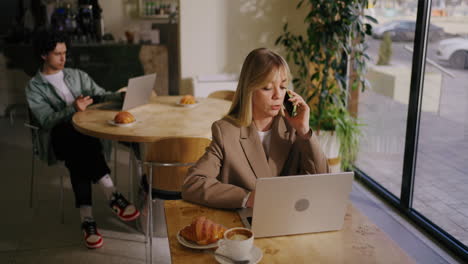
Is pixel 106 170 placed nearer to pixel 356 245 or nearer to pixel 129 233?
pixel 129 233

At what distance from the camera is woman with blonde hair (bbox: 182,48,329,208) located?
1767 mm

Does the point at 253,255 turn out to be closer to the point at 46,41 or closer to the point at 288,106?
the point at 288,106

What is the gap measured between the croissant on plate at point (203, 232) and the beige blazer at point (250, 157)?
331mm

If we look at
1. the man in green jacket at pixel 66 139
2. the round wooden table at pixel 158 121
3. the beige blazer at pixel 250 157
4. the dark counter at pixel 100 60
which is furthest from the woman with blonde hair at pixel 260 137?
the dark counter at pixel 100 60

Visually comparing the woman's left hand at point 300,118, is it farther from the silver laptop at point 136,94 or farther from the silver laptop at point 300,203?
the silver laptop at point 136,94

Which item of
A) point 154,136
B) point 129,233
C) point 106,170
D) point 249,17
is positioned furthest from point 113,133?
point 249,17

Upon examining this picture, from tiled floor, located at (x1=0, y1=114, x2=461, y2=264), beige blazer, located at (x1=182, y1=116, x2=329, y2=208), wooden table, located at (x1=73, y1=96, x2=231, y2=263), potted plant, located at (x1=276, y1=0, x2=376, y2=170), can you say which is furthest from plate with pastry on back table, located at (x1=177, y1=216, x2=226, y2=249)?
potted plant, located at (x1=276, y1=0, x2=376, y2=170)

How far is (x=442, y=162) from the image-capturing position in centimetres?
313

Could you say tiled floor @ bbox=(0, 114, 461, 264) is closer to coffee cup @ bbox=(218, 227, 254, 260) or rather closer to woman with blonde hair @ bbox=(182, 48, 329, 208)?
woman with blonde hair @ bbox=(182, 48, 329, 208)

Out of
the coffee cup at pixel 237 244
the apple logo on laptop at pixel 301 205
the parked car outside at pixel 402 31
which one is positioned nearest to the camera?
the coffee cup at pixel 237 244

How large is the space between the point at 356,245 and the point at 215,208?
49 centimetres

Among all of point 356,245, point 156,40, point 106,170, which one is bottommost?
point 106,170

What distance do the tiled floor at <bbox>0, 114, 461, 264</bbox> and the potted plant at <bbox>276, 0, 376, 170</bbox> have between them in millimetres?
430

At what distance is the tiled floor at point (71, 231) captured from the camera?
281cm
